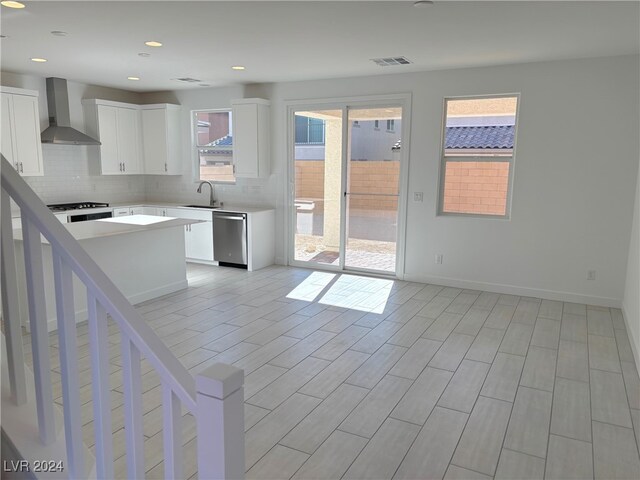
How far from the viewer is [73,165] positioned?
6.74 metres

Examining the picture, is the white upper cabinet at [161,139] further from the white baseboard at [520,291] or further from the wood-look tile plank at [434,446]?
the wood-look tile plank at [434,446]

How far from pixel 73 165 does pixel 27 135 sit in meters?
0.99

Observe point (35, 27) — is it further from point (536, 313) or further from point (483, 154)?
point (536, 313)

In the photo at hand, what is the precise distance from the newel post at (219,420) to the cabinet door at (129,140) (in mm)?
6798

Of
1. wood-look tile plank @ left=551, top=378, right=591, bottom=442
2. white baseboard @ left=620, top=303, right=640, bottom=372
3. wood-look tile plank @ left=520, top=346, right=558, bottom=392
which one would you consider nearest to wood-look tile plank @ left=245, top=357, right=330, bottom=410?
wood-look tile plank @ left=520, top=346, right=558, bottom=392

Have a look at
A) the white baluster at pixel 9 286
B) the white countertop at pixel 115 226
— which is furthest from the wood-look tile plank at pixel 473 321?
the white baluster at pixel 9 286

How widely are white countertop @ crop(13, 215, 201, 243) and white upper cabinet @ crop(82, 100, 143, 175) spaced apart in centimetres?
216

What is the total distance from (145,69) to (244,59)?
1.42 metres

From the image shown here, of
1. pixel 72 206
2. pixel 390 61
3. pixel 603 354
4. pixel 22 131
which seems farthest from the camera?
A: pixel 72 206

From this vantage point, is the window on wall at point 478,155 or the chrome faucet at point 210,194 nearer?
the window on wall at point 478,155

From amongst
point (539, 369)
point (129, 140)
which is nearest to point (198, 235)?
point (129, 140)

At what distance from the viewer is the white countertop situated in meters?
4.20

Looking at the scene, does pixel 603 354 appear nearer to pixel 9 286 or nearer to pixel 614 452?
pixel 614 452

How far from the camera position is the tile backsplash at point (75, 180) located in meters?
6.41
